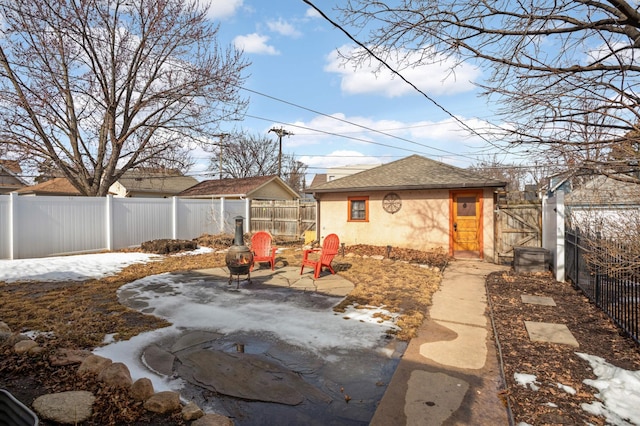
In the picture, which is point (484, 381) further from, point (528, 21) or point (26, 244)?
point (26, 244)

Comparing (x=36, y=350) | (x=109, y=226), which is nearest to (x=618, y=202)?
(x=36, y=350)

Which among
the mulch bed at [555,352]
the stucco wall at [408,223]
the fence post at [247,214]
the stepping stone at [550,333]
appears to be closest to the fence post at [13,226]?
the fence post at [247,214]

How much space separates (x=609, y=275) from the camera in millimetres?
4258

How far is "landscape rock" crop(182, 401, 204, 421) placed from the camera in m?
2.33

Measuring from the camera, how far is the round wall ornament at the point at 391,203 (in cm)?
1081

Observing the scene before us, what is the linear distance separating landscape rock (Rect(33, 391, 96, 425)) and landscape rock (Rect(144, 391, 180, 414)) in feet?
1.19

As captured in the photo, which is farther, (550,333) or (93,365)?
(550,333)

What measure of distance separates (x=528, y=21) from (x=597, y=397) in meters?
3.34

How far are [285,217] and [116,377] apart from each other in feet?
41.3

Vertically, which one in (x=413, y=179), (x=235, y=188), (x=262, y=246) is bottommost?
(x=262, y=246)

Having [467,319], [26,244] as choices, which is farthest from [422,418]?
[26,244]

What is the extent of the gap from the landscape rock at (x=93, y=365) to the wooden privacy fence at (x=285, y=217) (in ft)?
37.1

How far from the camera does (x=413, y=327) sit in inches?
173

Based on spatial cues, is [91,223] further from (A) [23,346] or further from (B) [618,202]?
(B) [618,202]
